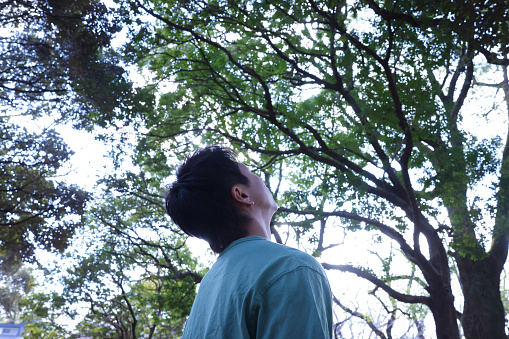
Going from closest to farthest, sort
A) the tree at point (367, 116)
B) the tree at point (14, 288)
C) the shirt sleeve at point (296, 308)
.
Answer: the shirt sleeve at point (296, 308), the tree at point (367, 116), the tree at point (14, 288)

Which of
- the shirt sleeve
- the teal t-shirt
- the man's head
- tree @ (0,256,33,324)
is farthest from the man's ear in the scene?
tree @ (0,256,33,324)

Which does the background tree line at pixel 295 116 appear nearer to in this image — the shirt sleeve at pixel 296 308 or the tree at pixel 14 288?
the shirt sleeve at pixel 296 308

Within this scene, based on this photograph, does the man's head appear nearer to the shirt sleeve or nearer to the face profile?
the face profile

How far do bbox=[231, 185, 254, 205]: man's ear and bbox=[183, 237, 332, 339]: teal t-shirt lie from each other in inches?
11.1

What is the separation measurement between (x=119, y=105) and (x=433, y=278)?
21.2 feet

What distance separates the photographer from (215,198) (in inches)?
54.1

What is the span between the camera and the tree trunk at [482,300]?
307 inches

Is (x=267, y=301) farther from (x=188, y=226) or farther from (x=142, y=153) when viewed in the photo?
(x=142, y=153)

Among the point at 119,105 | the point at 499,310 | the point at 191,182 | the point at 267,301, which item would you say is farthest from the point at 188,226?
the point at 499,310

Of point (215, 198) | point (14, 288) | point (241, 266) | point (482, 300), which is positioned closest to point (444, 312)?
point (482, 300)

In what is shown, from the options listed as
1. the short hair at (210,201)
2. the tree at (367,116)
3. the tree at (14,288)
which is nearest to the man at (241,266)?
the short hair at (210,201)

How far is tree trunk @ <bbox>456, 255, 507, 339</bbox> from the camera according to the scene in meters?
7.80

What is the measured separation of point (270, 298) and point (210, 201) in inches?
20.7

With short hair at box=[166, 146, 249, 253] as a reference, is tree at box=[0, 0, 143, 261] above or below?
above
